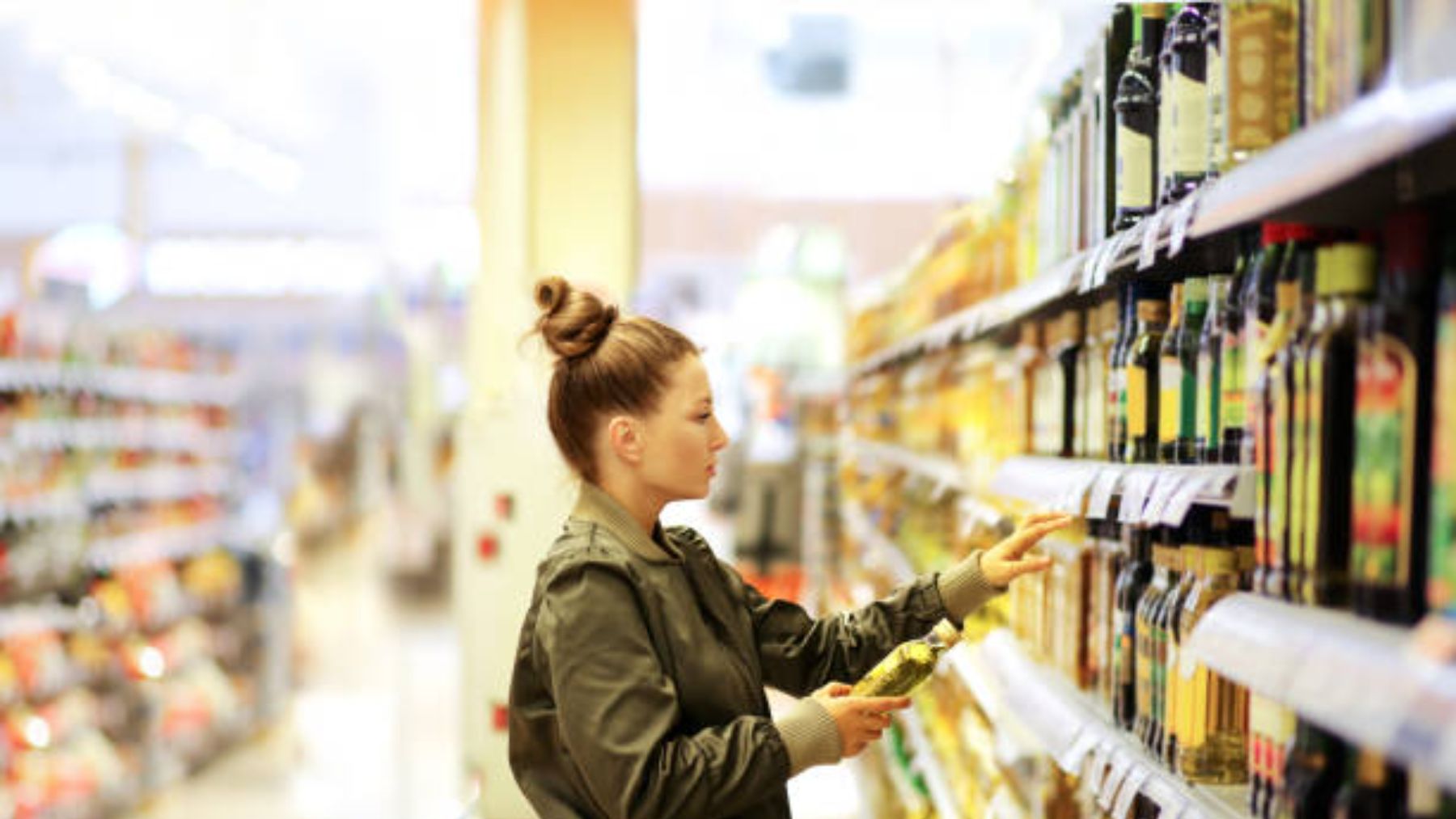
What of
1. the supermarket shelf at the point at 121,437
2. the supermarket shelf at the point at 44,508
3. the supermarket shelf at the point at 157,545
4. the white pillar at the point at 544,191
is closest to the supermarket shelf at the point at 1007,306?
the white pillar at the point at 544,191

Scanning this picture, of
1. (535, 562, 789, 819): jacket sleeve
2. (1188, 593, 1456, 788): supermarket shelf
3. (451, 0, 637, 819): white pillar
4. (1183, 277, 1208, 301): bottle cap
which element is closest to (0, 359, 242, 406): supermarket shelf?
(451, 0, 637, 819): white pillar

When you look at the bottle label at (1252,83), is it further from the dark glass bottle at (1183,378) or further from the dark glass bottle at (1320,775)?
the dark glass bottle at (1320,775)

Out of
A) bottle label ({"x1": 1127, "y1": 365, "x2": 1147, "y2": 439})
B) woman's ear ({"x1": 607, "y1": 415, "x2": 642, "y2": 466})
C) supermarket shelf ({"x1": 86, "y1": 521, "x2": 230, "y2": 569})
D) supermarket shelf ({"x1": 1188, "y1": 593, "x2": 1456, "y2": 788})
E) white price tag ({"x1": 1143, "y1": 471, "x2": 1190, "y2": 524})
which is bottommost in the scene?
supermarket shelf ({"x1": 86, "y1": 521, "x2": 230, "y2": 569})

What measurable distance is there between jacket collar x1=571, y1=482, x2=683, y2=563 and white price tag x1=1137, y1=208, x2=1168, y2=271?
739mm

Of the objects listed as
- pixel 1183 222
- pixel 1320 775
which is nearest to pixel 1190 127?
pixel 1183 222

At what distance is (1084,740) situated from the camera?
2381 millimetres

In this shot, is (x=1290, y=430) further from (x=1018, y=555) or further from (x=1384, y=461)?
(x=1018, y=555)

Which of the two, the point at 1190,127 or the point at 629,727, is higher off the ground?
the point at 1190,127

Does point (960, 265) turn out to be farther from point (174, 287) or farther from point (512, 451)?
point (174, 287)

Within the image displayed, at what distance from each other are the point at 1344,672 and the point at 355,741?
8326 mm

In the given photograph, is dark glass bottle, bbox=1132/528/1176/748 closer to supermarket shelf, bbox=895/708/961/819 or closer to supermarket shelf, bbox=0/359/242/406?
supermarket shelf, bbox=895/708/961/819

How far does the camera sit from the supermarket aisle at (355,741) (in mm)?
7414

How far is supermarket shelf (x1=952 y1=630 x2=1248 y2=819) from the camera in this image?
196cm

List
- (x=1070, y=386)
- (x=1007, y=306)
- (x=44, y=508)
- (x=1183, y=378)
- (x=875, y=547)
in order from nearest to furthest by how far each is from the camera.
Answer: (x=1183, y=378) → (x=1070, y=386) → (x=1007, y=306) → (x=875, y=547) → (x=44, y=508)
